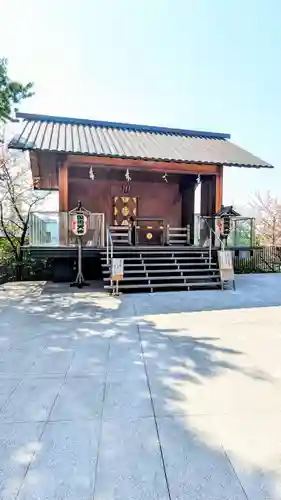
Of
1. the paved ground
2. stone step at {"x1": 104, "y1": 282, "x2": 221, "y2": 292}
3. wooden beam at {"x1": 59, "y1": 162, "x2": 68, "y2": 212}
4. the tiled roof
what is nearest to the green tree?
the tiled roof

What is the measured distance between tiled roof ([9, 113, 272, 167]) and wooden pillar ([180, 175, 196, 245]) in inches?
50.5

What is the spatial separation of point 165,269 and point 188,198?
450cm

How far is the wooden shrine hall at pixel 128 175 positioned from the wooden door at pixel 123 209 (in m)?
0.02

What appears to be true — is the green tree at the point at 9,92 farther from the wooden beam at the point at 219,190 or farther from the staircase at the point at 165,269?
the wooden beam at the point at 219,190

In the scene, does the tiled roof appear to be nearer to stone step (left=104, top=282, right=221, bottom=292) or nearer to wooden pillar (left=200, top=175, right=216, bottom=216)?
wooden pillar (left=200, top=175, right=216, bottom=216)

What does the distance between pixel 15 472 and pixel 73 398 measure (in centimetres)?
89

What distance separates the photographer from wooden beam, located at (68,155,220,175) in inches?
397

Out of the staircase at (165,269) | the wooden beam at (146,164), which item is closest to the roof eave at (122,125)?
the wooden beam at (146,164)

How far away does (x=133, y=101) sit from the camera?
54.2ft

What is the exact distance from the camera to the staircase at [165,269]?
27.4ft

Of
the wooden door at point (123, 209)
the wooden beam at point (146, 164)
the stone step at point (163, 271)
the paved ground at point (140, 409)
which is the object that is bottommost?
the paved ground at point (140, 409)

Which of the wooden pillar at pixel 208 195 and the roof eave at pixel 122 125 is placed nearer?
the wooden pillar at pixel 208 195

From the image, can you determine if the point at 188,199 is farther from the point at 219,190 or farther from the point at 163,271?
the point at 163,271

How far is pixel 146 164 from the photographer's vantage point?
414 inches
